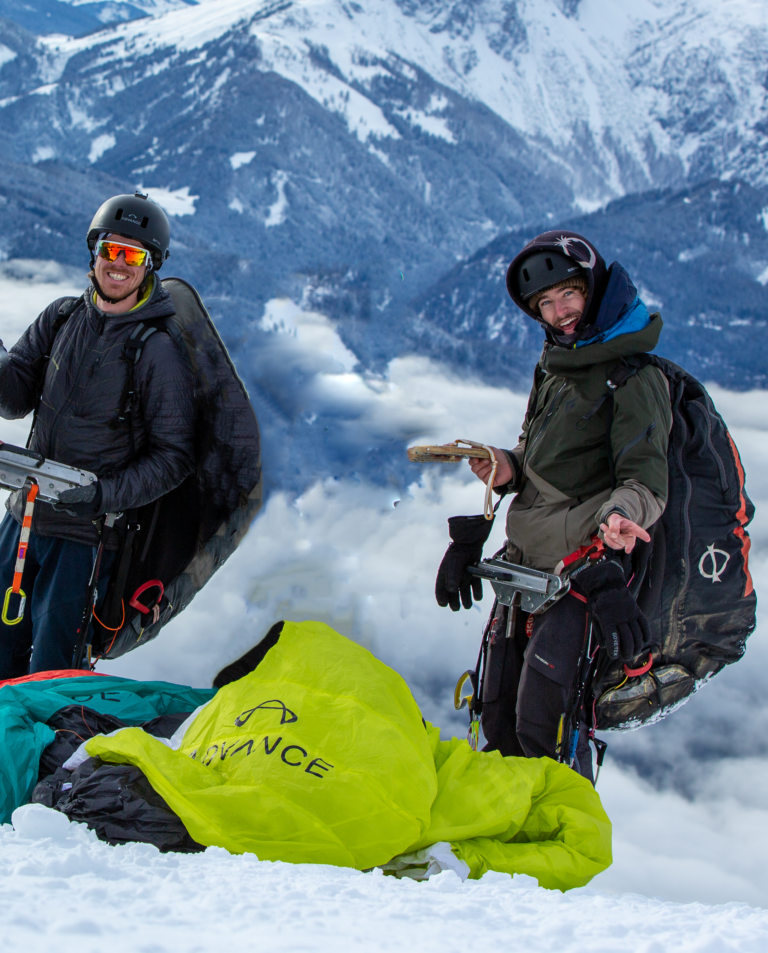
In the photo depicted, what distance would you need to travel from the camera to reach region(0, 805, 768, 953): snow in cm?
135

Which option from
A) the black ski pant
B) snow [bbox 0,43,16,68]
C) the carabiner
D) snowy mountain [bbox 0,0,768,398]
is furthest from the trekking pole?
snow [bbox 0,43,16,68]

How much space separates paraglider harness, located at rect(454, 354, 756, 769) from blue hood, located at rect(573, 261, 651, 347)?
114mm

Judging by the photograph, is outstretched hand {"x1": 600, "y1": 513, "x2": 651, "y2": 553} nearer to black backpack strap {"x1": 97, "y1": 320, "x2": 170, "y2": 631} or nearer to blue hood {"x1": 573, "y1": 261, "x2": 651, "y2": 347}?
blue hood {"x1": 573, "y1": 261, "x2": 651, "y2": 347}

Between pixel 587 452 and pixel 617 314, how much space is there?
18.8 inches

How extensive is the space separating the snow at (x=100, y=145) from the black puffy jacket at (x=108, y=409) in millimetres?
138357

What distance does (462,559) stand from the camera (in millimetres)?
3096

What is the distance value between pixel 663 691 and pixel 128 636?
226cm

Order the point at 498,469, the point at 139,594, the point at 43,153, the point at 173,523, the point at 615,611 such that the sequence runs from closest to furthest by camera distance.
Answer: the point at 615,611
the point at 498,469
the point at 139,594
the point at 173,523
the point at 43,153

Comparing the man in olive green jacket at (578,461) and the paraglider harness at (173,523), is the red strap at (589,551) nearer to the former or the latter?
the man in olive green jacket at (578,461)

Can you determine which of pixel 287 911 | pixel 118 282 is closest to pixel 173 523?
pixel 118 282

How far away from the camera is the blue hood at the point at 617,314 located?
8.64ft

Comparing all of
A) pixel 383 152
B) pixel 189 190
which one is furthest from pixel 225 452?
pixel 383 152

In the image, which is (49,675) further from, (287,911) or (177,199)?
(177,199)

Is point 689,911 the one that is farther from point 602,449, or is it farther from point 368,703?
point 602,449
